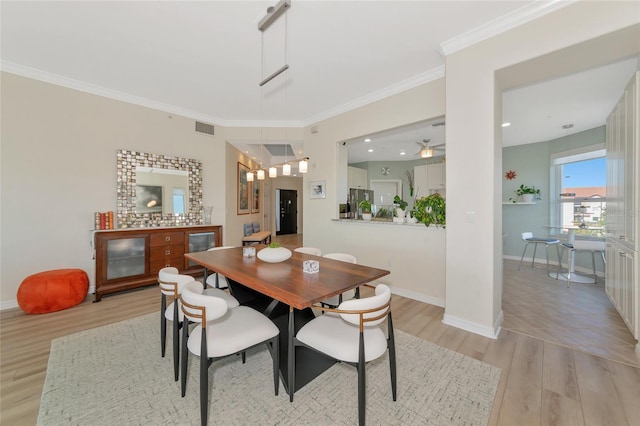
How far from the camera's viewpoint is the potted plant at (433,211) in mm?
3223

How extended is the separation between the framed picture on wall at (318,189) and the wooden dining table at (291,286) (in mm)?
2265

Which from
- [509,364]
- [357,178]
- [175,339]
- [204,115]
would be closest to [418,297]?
[509,364]

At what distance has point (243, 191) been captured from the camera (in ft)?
21.0

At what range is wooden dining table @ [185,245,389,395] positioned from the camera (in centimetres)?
157

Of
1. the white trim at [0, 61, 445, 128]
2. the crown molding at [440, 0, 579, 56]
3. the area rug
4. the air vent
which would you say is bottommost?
the area rug

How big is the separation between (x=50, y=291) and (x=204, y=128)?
334 centimetres

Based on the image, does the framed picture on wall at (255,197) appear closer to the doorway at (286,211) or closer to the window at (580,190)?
the doorway at (286,211)

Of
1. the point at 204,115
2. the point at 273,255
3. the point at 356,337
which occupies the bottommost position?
the point at 356,337

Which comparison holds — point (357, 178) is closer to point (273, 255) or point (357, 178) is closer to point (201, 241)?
point (201, 241)

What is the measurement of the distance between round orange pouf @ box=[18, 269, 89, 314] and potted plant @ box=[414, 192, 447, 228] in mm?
4683

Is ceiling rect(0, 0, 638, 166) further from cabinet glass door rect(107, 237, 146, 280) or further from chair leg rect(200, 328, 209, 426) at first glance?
chair leg rect(200, 328, 209, 426)

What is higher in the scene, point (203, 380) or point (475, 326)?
point (203, 380)

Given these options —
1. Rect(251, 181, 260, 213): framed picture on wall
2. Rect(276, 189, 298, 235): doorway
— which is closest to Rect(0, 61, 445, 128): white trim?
Rect(251, 181, 260, 213): framed picture on wall

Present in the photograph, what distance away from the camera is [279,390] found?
5.79 ft
